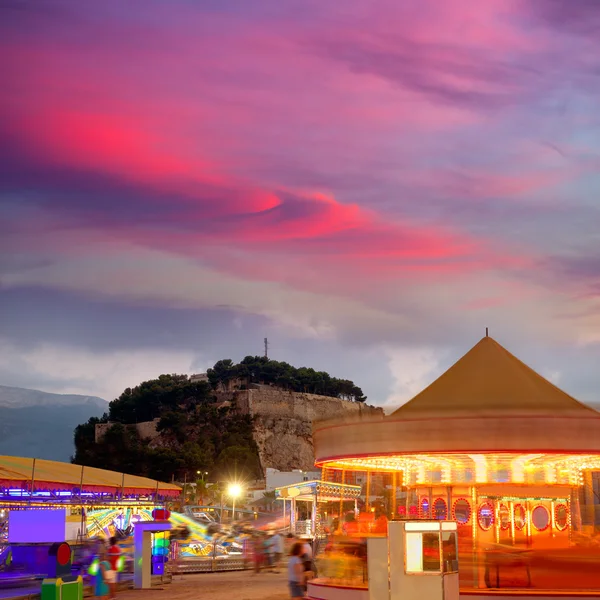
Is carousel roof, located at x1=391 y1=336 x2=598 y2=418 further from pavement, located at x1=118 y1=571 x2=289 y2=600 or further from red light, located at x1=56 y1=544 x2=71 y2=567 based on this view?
red light, located at x1=56 y1=544 x2=71 y2=567

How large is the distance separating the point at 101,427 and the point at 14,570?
109882 mm

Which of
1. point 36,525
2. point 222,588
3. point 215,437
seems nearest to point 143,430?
point 215,437

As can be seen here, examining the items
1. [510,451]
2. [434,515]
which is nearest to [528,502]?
[434,515]

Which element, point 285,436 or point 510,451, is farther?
point 285,436

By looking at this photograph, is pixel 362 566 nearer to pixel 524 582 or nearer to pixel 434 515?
pixel 524 582

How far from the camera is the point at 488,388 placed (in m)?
22.3

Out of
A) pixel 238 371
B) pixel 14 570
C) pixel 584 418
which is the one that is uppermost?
pixel 238 371

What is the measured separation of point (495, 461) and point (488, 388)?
1.70 meters

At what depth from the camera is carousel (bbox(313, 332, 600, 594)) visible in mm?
18547

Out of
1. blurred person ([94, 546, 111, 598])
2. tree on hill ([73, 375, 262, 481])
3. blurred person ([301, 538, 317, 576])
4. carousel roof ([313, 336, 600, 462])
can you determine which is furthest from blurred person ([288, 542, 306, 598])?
tree on hill ([73, 375, 262, 481])

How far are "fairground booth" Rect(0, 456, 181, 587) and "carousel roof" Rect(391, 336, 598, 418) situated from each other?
8.78 m

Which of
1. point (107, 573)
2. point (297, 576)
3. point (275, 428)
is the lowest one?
point (107, 573)

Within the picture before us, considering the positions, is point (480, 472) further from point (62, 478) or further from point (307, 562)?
point (62, 478)

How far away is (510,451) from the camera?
19281mm
